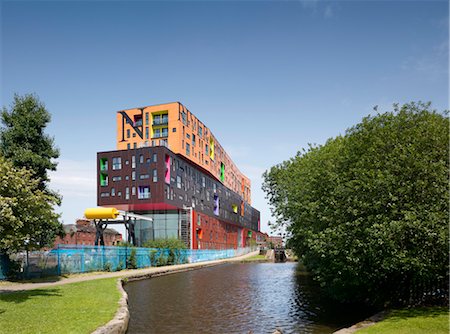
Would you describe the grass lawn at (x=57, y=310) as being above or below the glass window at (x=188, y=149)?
below

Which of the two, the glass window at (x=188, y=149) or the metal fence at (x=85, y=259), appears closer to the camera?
the metal fence at (x=85, y=259)

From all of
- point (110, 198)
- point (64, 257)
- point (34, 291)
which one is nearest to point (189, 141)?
point (110, 198)

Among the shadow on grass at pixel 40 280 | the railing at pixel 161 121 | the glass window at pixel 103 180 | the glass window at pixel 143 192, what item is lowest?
the shadow on grass at pixel 40 280

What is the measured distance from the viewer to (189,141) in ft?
249

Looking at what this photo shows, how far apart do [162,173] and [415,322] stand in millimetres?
55417

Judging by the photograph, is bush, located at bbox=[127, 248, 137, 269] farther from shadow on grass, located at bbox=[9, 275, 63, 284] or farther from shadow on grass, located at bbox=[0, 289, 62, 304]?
shadow on grass, located at bbox=[0, 289, 62, 304]

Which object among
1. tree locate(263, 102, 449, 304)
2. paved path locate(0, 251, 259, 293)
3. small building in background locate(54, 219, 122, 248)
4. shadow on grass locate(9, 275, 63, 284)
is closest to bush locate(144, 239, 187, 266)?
paved path locate(0, 251, 259, 293)

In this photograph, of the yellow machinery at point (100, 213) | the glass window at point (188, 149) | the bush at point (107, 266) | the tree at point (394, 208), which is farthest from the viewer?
the glass window at point (188, 149)

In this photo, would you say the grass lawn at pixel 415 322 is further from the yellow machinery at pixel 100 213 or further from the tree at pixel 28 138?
the yellow machinery at pixel 100 213

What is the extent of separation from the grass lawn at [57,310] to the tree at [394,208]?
929 cm

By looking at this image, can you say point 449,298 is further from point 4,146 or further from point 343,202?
point 4,146

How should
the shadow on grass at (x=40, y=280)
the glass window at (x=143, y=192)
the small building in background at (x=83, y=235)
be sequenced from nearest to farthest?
the shadow on grass at (x=40, y=280)
the glass window at (x=143, y=192)
the small building in background at (x=83, y=235)

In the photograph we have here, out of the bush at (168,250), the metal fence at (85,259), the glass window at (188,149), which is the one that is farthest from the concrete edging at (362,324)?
the glass window at (188,149)

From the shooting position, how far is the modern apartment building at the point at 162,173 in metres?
67.4
